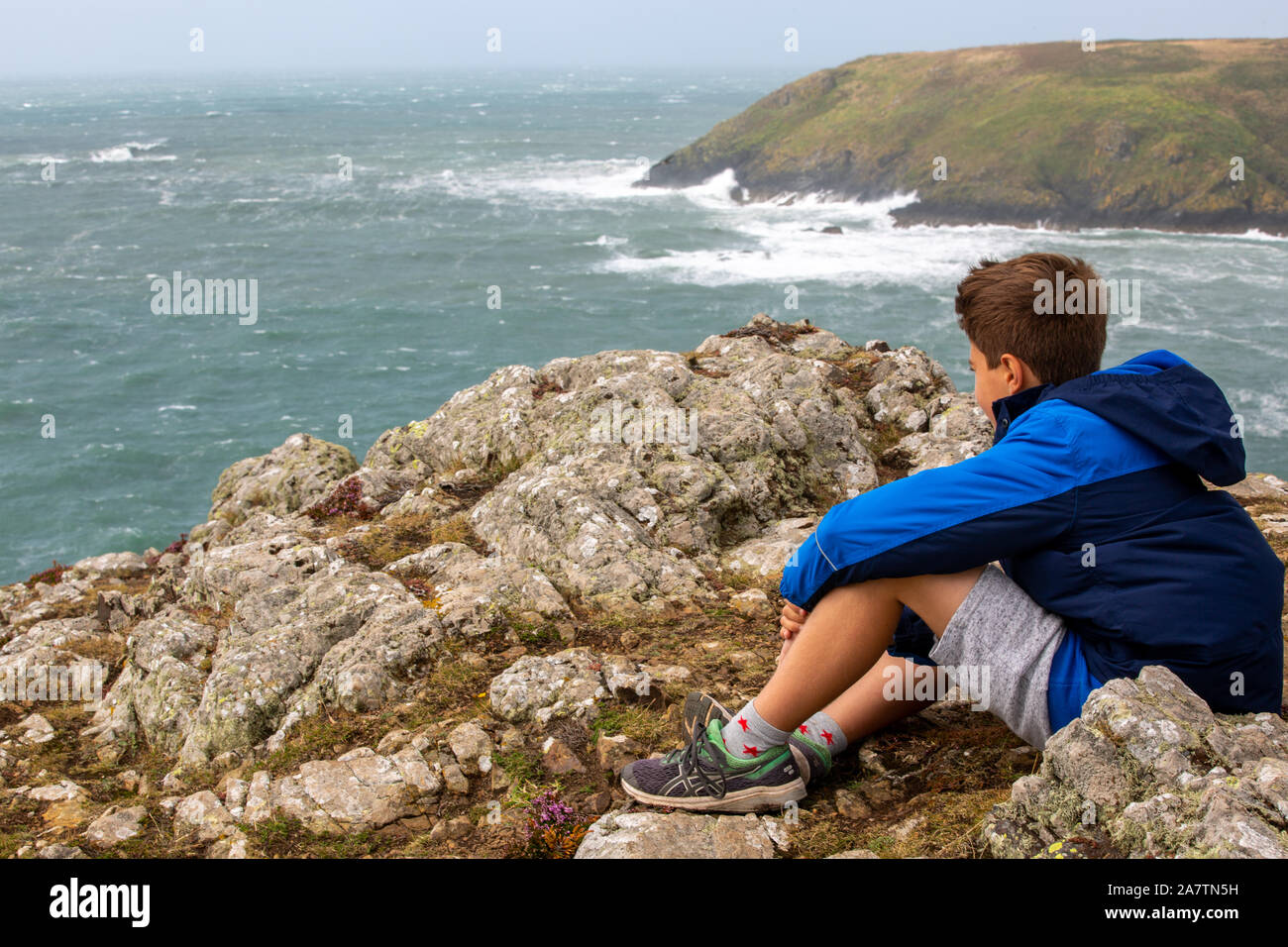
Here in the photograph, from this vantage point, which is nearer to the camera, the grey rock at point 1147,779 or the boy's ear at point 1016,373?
the grey rock at point 1147,779

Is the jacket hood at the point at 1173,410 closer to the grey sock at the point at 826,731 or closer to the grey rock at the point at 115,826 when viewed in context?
the grey sock at the point at 826,731

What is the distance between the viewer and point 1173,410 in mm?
4555

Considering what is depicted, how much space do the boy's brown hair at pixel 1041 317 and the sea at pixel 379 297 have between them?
27.1 m

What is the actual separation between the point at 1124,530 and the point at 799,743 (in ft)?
7.33

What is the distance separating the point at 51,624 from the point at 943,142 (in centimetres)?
11733

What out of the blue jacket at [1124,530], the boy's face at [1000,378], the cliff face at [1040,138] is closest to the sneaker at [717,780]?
the blue jacket at [1124,530]

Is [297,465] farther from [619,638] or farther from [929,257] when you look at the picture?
[929,257]

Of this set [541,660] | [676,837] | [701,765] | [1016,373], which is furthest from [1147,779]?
[541,660]

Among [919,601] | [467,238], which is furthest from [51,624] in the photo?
[467,238]

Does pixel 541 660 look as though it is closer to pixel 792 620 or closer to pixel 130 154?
pixel 792 620

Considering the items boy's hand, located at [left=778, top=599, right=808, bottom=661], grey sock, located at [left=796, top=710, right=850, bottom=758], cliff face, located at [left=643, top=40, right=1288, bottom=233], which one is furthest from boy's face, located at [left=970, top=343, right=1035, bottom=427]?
cliff face, located at [left=643, top=40, right=1288, bottom=233]

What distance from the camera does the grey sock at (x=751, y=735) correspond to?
5.36 m

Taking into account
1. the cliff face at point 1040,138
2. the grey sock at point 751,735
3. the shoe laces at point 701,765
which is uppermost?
the cliff face at point 1040,138

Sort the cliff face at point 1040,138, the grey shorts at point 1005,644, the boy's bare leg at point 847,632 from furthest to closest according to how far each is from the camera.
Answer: the cliff face at point 1040,138 < the boy's bare leg at point 847,632 < the grey shorts at point 1005,644
